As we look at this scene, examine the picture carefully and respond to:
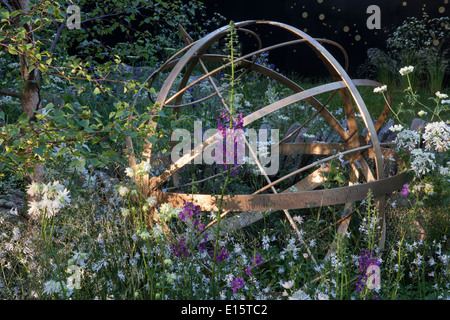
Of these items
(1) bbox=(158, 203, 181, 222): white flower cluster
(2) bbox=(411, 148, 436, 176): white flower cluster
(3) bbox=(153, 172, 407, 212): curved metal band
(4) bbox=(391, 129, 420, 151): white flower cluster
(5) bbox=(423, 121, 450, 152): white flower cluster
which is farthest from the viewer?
(4) bbox=(391, 129, 420, 151): white flower cluster

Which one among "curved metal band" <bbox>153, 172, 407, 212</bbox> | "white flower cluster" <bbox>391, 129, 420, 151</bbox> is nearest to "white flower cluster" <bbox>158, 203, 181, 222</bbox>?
"curved metal band" <bbox>153, 172, 407, 212</bbox>

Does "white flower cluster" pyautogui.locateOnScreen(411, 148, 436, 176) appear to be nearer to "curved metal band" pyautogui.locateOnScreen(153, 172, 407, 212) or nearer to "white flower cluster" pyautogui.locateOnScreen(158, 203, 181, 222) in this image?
"curved metal band" pyautogui.locateOnScreen(153, 172, 407, 212)

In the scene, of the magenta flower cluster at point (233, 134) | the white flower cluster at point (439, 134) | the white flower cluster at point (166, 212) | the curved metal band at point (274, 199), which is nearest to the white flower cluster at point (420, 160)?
the white flower cluster at point (439, 134)

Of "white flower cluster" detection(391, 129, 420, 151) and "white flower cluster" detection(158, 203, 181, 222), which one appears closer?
"white flower cluster" detection(158, 203, 181, 222)

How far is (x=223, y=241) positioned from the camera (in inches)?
→ 111

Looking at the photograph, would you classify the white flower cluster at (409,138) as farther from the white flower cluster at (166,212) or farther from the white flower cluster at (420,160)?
the white flower cluster at (166,212)

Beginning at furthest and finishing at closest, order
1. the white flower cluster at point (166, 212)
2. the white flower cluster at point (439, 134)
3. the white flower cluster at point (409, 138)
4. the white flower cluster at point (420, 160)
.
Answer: the white flower cluster at point (409, 138)
the white flower cluster at point (439, 134)
the white flower cluster at point (420, 160)
the white flower cluster at point (166, 212)

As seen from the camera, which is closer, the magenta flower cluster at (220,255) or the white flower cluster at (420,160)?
the magenta flower cluster at (220,255)

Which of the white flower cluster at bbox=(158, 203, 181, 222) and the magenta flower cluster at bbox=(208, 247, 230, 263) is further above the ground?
the white flower cluster at bbox=(158, 203, 181, 222)

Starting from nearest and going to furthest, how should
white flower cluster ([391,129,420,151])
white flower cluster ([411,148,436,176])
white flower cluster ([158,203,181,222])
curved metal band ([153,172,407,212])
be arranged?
white flower cluster ([158,203,181,222]) → curved metal band ([153,172,407,212]) → white flower cluster ([411,148,436,176]) → white flower cluster ([391,129,420,151])

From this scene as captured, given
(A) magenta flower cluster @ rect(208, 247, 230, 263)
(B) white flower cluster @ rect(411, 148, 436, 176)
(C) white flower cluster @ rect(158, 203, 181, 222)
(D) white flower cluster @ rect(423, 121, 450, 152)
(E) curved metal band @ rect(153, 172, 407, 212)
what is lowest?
(A) magenta flower cluster @ rect(208, 247, 230, 263)

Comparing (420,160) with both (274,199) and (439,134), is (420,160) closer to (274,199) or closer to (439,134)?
(439,134)

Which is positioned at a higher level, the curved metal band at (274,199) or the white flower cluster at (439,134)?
the white flower cluster at (439,134)
